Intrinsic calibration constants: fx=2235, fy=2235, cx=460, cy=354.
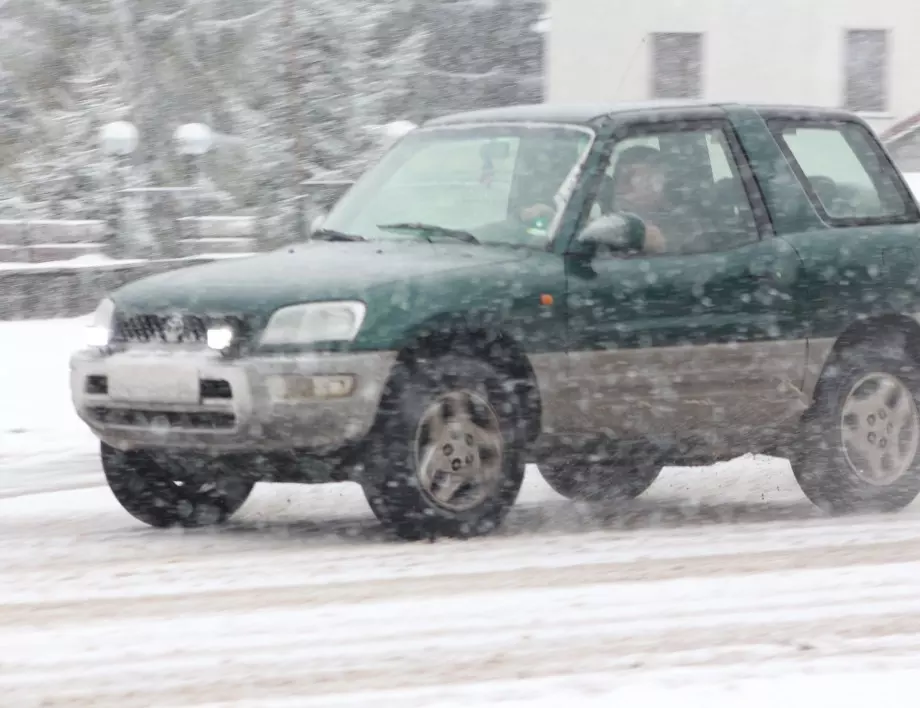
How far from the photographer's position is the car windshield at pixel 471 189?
8.83 metres

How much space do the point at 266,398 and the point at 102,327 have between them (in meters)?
0.94

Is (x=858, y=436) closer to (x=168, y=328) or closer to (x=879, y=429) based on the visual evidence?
(x=879, y=429)

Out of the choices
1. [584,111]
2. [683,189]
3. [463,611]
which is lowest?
[463,611]

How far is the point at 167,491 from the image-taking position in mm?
9078

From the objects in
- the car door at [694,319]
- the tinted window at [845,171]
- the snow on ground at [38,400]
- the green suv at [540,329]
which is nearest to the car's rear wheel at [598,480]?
the green suv at [540,329]

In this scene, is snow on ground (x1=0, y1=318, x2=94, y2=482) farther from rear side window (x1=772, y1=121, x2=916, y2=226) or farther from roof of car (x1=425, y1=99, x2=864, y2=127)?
rear side window (x1=772, y1=121, x2=916, y2=226)

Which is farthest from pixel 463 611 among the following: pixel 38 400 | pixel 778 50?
pixel 778 50

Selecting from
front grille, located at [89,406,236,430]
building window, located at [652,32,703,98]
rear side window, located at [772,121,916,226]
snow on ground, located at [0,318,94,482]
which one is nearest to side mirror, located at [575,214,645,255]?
rear side window, located at [772,121,916,226]

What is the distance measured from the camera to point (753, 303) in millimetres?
9070

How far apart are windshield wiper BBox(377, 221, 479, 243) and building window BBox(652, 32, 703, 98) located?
2648 centimetres

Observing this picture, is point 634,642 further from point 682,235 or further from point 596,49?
point 596,49

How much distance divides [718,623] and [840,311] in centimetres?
307

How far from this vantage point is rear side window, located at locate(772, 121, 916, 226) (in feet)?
31.7

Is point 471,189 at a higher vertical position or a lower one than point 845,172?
higher
